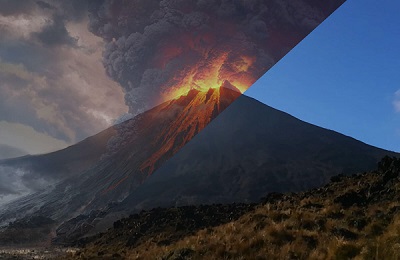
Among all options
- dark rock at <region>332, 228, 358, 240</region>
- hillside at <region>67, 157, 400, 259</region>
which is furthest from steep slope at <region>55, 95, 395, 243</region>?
dark rock at <region>332, 228, 358, 240</region>

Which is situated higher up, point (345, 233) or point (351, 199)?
point (351, 199)

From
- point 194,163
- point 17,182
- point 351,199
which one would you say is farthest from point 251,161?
point 351,199

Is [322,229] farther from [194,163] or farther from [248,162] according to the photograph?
[194,163]

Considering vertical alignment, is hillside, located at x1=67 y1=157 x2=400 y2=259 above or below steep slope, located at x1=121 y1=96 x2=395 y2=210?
below

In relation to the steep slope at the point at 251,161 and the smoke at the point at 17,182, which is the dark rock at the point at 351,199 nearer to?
the steep slope at the point at 251,161

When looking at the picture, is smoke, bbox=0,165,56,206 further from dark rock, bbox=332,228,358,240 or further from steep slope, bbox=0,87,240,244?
dark rock, bbox=332,228,358,240

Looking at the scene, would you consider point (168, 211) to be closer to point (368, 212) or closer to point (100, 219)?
point (368, 212)
